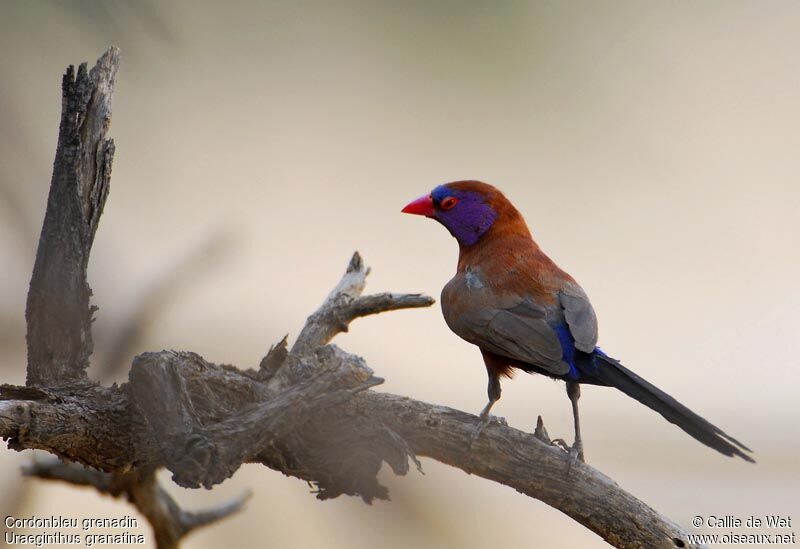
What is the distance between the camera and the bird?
1600 mm

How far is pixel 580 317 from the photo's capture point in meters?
1.68

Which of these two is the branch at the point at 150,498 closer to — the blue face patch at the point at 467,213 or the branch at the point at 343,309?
the branch at the point at 343,309

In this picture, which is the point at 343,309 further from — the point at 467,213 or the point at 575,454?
the point at 575,454

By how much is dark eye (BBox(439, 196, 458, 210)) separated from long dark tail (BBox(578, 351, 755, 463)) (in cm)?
52

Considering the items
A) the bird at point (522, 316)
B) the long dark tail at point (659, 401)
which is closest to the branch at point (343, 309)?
the bird at point (522, 316)

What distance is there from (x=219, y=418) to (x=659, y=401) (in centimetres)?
85

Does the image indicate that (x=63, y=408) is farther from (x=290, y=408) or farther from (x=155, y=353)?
(x=290, y=408)

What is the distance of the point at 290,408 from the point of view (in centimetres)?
122

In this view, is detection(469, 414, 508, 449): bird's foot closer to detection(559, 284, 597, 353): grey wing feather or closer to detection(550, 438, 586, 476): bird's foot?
detection(550, 438, 586, 476): bird's foot

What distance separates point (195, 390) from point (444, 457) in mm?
509

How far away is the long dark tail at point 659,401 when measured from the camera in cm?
149

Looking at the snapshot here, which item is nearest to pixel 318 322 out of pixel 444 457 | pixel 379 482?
pixel 444 457

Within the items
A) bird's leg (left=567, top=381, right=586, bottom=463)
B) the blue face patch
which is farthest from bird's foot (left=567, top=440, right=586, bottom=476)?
the blue face patch

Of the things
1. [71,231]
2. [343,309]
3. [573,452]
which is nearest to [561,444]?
[573,452]
